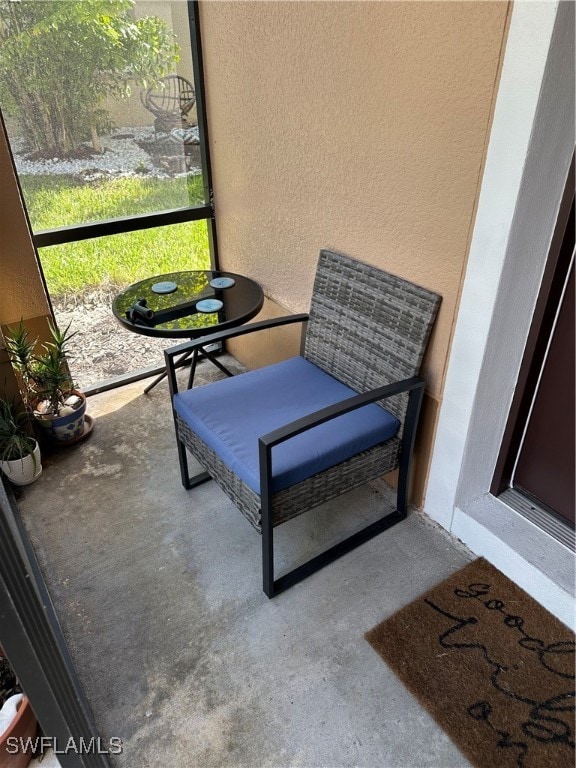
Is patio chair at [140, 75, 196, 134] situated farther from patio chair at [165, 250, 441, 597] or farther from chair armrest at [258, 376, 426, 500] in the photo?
chair armrest at [258, 376, 426, 500]

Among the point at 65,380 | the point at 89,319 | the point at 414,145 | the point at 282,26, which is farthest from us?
the point at 89,319

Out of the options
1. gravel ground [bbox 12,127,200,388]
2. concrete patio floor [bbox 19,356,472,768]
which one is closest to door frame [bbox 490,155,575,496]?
concrete patio floor [bbox 19,356,472,768]

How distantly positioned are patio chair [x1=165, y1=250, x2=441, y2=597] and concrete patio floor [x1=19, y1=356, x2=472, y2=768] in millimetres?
110

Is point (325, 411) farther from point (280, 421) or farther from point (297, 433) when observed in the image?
point (280, 421)

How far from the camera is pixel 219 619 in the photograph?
63.7 inches

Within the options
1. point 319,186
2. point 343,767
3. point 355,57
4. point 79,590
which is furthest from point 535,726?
point 355,57

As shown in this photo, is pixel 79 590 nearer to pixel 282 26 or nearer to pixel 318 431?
pixel 318 431

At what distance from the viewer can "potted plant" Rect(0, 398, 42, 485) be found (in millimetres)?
2068

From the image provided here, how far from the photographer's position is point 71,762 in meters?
1.08

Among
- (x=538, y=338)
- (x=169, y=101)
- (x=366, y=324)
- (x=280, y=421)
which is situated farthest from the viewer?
(x=169, y=101)

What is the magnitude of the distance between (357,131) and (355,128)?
0.01 m

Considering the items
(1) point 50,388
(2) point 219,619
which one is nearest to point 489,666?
(2) point 219,619

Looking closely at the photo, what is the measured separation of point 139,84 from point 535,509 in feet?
8.04

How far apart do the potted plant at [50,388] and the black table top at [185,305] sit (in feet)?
1.19
